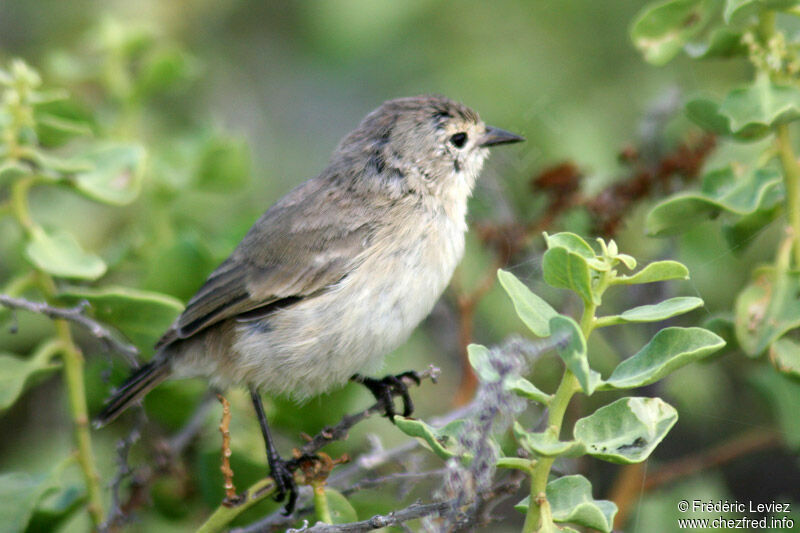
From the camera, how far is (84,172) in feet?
9.45

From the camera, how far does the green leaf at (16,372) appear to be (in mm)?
2641

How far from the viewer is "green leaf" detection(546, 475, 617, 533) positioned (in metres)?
1.62

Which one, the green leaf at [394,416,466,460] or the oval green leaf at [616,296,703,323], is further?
the green leaf at [394,416,466,460]

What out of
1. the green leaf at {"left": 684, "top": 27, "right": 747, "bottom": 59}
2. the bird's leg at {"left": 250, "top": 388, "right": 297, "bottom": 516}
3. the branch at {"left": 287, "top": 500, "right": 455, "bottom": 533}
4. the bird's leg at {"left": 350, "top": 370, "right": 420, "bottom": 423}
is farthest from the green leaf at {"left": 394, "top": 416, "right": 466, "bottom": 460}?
the green leaf at {"left": 684, "top": 27, "right": 747, "bottom": 59}

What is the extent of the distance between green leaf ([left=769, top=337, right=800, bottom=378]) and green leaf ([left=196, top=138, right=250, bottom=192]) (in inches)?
80.4

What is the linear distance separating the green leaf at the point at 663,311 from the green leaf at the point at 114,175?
5.97 ft

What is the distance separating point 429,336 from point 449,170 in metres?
0.94

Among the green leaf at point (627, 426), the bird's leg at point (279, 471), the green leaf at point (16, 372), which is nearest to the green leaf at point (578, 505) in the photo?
the green leaf at point (627, 426)

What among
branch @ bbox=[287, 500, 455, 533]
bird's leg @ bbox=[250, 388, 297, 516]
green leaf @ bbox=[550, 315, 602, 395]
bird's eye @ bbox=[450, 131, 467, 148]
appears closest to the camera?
green leaf @ bbox=[550, 315, 602, 395]

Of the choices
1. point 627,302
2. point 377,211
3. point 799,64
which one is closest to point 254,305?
point 377,211

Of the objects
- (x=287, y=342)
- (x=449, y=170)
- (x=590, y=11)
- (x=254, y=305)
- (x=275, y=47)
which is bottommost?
Result: (x=287, y=342)

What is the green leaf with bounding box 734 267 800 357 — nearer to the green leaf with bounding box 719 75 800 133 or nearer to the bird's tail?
the green leaf with bounding box 719 75 800 133

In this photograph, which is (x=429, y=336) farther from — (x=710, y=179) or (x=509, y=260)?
(x=710, y=179)

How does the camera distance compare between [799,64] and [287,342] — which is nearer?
[799,64]
